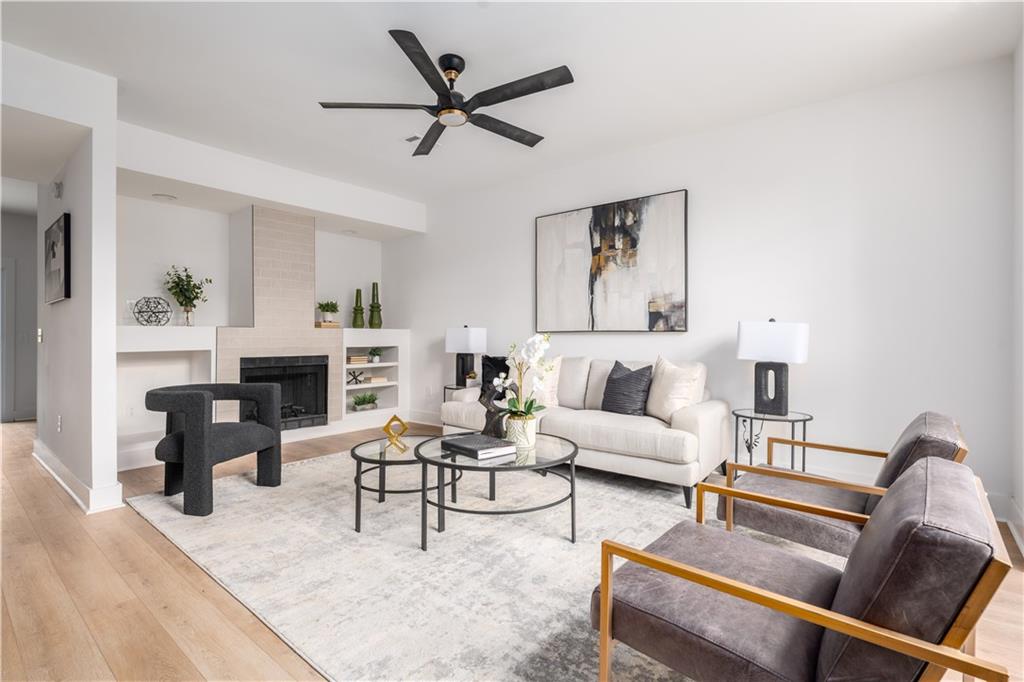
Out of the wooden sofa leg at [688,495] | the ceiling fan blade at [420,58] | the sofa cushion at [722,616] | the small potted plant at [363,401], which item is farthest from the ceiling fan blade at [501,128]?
the small potted plant at [363,401]

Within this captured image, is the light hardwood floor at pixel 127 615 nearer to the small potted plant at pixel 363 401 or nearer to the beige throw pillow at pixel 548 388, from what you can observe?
the beige throw pillow at pixel 548 388

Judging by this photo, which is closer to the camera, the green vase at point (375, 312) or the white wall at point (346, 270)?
the white wall at point (346, 270)

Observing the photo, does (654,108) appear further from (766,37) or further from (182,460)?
(182,460)

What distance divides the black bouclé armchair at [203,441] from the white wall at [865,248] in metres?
2.88

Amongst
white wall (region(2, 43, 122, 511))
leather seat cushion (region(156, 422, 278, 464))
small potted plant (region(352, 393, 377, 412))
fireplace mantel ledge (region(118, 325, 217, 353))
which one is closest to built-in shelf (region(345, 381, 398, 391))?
small potted plant (region(352, 393, 377, 412))

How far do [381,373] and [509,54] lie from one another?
4.52 meters

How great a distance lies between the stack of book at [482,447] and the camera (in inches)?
105

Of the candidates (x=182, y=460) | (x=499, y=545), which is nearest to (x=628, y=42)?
(x=499, y=545)

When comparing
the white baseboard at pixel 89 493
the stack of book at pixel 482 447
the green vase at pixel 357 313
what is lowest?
the white baseboard at pixel 89 493

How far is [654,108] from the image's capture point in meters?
3.79

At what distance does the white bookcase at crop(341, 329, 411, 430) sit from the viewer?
Result: 19.6ft

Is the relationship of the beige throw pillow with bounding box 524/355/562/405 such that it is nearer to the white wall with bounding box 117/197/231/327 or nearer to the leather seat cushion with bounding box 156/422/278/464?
the leather seat cushion with bounding box 156/422/278/464

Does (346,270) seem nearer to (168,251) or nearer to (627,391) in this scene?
(168,251)

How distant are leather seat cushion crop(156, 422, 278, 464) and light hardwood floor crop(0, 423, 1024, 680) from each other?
42 centimetres
